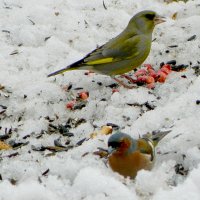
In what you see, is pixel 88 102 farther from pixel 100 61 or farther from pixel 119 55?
pixel 119 55

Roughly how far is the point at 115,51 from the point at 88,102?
0.78 metres

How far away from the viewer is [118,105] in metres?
6.05

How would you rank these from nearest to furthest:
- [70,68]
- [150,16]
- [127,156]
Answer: [127,156] → [70,68] → [150,16]

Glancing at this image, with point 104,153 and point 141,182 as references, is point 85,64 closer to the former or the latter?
point 104,153

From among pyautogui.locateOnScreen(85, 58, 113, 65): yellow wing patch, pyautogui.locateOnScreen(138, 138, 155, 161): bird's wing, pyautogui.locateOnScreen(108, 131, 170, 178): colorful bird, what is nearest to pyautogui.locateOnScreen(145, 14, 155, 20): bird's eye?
pyautogui.locateOnScreen(85, 58, 113, 65): yellow wing patch

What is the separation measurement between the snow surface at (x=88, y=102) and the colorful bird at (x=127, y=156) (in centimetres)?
8

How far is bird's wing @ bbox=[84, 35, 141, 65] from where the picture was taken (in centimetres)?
660

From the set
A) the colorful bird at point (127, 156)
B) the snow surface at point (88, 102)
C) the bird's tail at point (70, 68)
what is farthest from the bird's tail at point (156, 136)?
the bird's tail at point (70, 68)

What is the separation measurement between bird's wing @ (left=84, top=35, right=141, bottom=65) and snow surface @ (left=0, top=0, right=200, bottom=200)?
283mm

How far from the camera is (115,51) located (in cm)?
667

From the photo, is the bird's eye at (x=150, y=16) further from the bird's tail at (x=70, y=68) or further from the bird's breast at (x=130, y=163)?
the bird's breast at (x=130, y=163)

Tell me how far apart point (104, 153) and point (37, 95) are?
154 cm

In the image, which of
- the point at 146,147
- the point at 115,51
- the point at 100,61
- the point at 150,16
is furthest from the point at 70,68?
the point at 146,147

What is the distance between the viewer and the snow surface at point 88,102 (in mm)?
4500
